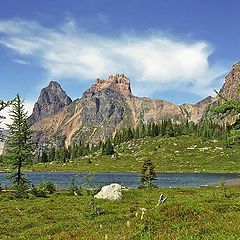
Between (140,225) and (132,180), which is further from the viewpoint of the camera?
(132,180)

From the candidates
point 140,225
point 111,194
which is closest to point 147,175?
point 111,194

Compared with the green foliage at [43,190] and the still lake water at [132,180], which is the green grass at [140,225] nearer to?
the green foliage at [43,190]

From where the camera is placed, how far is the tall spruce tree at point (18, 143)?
2250 inches

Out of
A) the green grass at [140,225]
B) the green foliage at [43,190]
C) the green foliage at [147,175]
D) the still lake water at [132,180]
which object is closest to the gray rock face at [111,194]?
the green foliage at [43,190]

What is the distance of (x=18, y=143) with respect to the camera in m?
57.9

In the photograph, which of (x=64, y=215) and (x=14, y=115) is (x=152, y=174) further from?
(x=64, y=215)

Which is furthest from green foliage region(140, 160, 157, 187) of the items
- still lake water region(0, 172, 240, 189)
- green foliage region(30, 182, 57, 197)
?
green foliage region(30, 182, 57, 197)

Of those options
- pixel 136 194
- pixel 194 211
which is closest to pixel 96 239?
pixel 194 211

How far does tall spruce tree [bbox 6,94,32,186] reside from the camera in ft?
187

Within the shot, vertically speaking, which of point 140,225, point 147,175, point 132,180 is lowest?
point 132,180

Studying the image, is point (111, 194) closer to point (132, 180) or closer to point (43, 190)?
point (43, 190)

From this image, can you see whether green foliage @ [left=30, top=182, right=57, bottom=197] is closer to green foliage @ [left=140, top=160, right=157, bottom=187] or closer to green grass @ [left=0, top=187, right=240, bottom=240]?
green foliage @ [left=140, top=160, right=157, bottom=187]

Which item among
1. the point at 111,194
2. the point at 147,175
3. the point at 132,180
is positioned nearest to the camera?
the point at 111,194

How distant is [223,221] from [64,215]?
51.1 feet
